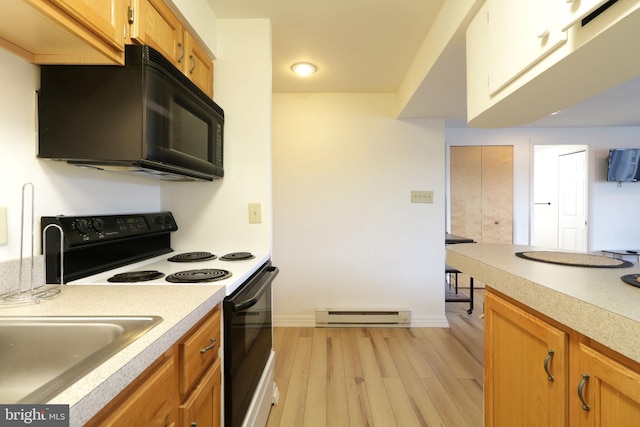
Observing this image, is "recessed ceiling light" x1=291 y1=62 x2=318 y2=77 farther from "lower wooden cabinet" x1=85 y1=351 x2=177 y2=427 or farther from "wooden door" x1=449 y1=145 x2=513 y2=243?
"wooden door" x1=449 y1=145 x2=513 y2=243

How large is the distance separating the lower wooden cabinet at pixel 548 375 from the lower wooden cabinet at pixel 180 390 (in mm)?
982

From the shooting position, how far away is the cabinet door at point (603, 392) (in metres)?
0.58

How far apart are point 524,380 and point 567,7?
3.63ft

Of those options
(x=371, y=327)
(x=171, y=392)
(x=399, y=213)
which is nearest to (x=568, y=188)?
(x=399, y=213)

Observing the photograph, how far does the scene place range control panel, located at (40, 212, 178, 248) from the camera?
1012 mm

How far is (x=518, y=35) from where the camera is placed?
98cm

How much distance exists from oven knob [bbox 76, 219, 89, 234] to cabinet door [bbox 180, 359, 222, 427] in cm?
70

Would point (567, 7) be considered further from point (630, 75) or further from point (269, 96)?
point (269, 96)

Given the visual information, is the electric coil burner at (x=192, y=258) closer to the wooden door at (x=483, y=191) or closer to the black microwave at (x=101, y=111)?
the black microwave at (x=101, y=111)

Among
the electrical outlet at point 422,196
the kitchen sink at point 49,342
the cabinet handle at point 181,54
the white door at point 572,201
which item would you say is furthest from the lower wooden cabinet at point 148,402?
the white door at point 572,201

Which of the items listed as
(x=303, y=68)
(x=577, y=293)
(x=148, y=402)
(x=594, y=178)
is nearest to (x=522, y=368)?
(x=577, y=293)

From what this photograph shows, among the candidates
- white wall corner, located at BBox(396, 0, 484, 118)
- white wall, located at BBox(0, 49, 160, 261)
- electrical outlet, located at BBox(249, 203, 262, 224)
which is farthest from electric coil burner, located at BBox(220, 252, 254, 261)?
white wall corner, located at BBox(396, 0, 484, 118)

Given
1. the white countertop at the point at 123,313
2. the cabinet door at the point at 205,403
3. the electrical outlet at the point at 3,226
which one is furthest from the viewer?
the electrical outlet at the point at 3,226

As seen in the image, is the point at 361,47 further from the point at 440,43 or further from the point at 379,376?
the point at 379,376
